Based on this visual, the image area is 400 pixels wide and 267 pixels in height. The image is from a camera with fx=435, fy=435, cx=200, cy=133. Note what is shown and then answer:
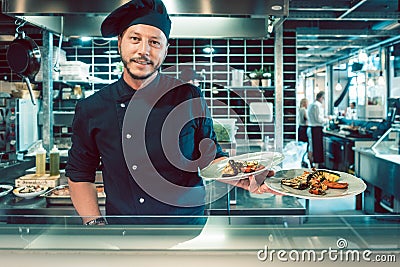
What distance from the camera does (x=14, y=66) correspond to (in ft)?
9.82

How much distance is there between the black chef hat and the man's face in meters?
0.02

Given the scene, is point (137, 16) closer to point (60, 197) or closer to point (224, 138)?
point (60, 197)

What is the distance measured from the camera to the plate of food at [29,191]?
2.21m

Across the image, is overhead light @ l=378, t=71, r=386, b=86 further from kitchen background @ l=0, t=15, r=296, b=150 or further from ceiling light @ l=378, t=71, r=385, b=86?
kitchen background @ l=0, t=15, r=296, b=150

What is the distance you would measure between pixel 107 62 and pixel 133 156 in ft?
14.7

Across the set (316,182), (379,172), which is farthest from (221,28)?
(379,172)

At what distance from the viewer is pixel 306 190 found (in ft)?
3.81

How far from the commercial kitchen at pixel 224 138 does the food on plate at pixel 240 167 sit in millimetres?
53

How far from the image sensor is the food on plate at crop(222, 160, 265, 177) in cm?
128

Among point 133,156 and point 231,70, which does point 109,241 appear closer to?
point 133,156

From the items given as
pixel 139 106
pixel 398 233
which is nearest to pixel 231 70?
→ pixel 139 106

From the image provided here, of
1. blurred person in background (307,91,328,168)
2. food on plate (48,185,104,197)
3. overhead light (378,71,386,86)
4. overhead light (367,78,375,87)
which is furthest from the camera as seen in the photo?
overhead light (367,78,375,87)

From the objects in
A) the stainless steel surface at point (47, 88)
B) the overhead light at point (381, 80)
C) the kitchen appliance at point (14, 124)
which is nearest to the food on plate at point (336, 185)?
the stainless steel surface at point (47, 88)

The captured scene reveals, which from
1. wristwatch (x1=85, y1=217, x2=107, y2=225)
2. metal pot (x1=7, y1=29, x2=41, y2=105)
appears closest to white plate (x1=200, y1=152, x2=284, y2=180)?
wristwatch (x1=85, y1=217, x2=107, y2=225)
